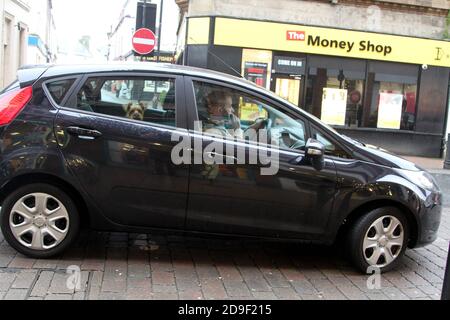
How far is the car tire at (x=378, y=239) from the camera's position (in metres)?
4.70

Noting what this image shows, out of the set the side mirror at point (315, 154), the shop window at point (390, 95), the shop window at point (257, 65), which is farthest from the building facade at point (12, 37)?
the side mirror at point (315, 154)

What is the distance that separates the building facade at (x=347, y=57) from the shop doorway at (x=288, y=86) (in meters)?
0.03

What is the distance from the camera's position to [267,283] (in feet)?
14.6

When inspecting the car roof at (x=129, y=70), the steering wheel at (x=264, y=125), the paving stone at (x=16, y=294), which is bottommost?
the paving stone at (x=16, y=294)

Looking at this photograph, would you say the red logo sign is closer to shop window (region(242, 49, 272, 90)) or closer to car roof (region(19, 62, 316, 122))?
shop window (region(242, 49, 272, 90))

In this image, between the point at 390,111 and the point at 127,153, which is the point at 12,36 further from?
the point at 127,153

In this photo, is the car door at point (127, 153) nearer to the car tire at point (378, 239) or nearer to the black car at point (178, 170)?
the black car at point (178, 170)

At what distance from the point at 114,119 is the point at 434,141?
13.6m

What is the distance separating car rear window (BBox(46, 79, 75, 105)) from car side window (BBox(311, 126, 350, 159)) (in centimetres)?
208

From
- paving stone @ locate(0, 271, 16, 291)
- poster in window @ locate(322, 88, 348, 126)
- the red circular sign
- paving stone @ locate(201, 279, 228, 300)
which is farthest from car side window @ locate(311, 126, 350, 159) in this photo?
poster in window @ locate(322, 88, 348, 126)

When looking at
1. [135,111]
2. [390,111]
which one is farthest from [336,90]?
[135,111]

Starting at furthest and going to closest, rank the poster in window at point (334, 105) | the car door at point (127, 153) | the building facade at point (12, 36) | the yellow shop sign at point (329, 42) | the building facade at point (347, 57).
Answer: the building facade at point (12, 36), the poster in window at point (334, 105), the building facade at point (347, 57), the yellow shop sign at point (329, 42), the car door at point (127, 153)

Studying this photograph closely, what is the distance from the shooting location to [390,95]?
15.8 metres

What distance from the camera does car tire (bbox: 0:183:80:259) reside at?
446 centimetres
